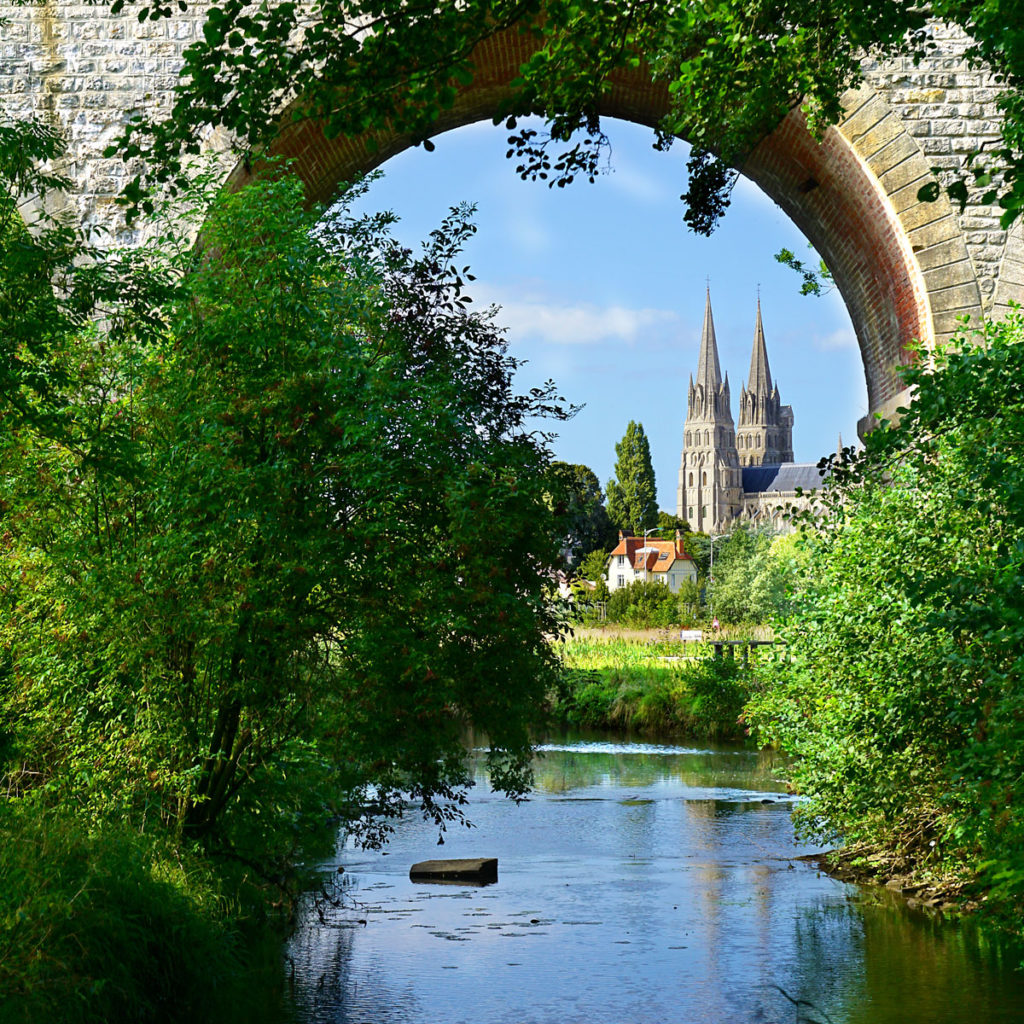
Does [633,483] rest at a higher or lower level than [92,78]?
higher

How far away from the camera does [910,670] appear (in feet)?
27.9

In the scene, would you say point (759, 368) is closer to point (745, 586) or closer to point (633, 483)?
point (633, 483)

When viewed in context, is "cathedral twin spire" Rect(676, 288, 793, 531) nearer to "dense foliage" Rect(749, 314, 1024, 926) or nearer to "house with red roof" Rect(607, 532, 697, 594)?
"house with red roof" Rect(607, 532, 697, 594)

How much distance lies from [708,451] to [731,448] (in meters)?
3.61

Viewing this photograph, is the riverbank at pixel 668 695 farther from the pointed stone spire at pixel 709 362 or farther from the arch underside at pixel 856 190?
the pointed stone spire at pixel 709 362

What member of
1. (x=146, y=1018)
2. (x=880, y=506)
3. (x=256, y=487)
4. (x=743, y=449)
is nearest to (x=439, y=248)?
(x=256, y=487)

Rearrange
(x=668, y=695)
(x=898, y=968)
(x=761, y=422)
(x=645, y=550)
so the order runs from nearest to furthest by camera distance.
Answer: (x=898, y=968)
(x=668, y=695)
(x=645, y=550)
(x=761, y=422)

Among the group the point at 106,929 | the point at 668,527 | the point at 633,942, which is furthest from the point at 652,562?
the point at 106,929

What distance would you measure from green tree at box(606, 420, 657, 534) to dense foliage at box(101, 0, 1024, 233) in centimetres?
6601

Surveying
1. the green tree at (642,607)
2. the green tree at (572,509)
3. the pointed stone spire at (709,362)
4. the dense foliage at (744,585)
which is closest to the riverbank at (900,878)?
the green tree at (572,509)

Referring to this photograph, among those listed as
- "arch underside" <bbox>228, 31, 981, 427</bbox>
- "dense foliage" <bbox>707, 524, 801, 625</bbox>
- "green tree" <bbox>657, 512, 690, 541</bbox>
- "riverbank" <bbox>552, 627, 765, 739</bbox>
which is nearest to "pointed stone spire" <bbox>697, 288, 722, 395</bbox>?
"green tree" <bbox>657, 512, 690, 541</bbox>

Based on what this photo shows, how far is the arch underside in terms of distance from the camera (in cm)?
1029

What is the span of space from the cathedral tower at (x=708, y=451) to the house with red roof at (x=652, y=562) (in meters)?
61.9

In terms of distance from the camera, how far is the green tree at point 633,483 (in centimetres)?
7419
